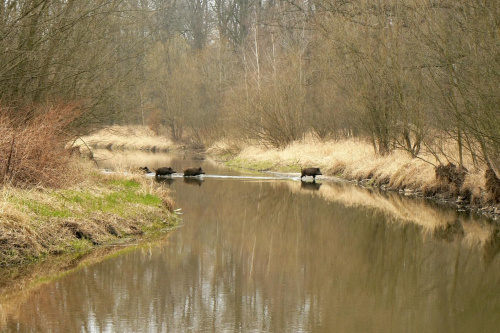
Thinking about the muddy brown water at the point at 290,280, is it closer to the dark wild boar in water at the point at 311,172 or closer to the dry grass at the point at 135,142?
the dark wild boar in water at the point at 311,172

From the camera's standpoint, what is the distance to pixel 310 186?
26.6m

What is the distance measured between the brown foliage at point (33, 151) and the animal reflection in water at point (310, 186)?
11521mm

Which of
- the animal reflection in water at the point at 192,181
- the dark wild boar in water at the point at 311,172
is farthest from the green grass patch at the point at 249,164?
the animal reflection in water at the point at 192,181

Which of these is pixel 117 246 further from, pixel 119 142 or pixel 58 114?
pixel 119 142

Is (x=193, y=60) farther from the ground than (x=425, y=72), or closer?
farther from the ground

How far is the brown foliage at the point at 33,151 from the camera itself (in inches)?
523

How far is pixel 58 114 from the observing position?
52.2 feet

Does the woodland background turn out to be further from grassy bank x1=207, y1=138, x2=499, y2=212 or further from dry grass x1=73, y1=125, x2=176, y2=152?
dry grass x1=73, y1=125, x2=176, y2=152

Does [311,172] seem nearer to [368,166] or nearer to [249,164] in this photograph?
[368,166]

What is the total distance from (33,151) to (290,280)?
6.58 m

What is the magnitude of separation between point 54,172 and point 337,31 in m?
17.9

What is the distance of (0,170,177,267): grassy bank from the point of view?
10578 mm

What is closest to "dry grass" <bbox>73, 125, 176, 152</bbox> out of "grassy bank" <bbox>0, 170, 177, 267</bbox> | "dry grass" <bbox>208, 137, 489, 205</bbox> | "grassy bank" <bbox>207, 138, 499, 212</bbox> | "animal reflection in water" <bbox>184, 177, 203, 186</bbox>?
"dry grass" <bbox>208, 137, 489, 205</bbox>

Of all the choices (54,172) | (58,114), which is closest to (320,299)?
(54,172)
